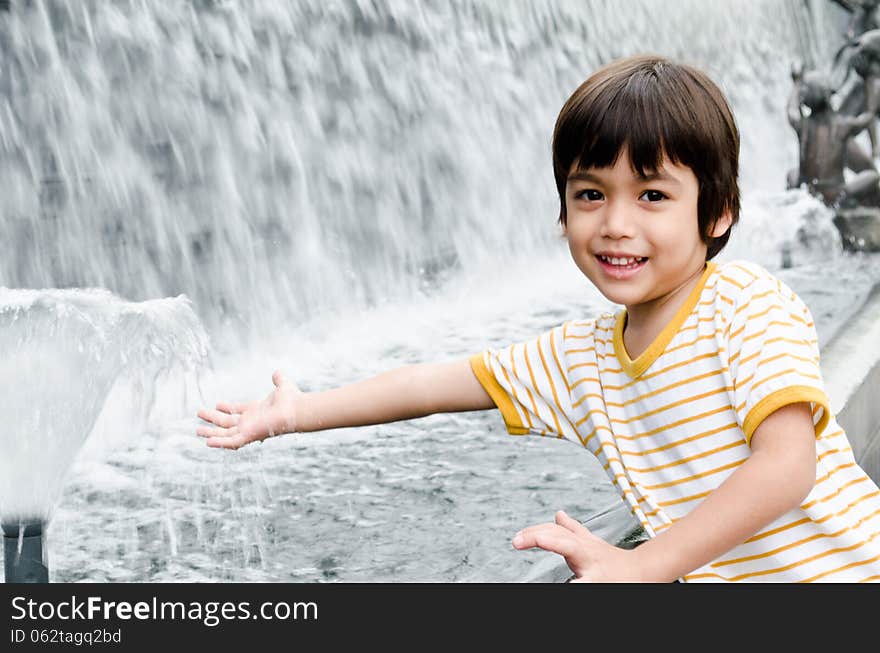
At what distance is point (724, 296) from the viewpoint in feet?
5.69

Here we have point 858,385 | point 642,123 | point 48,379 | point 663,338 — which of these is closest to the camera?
point 642,123

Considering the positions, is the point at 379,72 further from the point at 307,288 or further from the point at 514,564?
the point at 514,564

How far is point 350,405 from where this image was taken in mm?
1987

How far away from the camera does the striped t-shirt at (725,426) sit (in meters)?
1.64

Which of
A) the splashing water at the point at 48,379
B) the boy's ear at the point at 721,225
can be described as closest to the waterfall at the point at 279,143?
the splashing water at the point at 48,379

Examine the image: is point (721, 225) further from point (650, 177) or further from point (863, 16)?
point (863, 16)

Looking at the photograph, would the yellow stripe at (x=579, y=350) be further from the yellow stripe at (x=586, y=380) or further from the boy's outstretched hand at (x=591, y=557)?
the boy's outstretched hand at (x=591, y=557)

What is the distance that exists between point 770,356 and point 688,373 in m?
0.16

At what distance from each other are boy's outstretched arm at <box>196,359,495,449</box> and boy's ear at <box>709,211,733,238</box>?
471 mm

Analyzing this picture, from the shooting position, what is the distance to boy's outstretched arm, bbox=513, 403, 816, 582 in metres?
1.55

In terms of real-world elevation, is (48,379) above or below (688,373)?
above

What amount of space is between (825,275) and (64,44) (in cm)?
453

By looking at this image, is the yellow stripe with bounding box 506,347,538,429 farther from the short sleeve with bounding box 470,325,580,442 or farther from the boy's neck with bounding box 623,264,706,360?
the boy's neck with bounding box 623,264,706,360

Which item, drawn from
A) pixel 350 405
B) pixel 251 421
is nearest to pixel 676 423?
pixel 350 405
